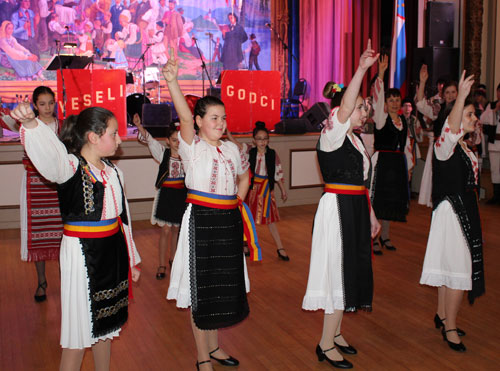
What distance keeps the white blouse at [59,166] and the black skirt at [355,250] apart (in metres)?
1.13

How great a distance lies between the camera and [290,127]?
25.3ft

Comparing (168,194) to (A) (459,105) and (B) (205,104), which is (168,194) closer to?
(B) (205,104)

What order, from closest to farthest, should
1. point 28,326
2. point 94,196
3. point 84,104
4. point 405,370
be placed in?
1. point 94,196
2. point 405,370
3. point 28,326
4. point 84,104

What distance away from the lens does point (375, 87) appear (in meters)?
4.44

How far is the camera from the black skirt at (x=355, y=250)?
2945 mm

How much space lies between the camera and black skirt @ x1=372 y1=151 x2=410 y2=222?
5.14m

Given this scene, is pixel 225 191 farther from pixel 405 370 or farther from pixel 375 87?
pixel 375 87

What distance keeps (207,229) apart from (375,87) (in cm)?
231

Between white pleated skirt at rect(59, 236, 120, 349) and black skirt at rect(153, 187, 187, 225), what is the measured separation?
88.9 inches

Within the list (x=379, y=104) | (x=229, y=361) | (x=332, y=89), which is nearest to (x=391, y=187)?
(x=379, y=104)

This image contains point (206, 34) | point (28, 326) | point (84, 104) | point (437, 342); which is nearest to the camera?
point (437, 342)

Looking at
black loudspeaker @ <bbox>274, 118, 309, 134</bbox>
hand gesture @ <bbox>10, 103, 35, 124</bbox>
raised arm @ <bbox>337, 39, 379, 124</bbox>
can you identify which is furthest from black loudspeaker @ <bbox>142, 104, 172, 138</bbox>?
hand gesture @ <bbox>10, 103, 35, 124</bbox>

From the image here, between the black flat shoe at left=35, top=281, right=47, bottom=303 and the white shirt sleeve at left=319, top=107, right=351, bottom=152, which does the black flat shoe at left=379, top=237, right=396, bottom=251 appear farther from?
the black flat shoe at left=35, top=281, right=47, bottom=303

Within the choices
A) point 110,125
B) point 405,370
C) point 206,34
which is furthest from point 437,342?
point 206,34
